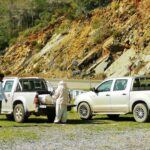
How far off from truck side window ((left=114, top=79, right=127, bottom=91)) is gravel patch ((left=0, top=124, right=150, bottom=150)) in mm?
4274

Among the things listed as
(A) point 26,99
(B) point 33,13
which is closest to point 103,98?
(A) point 26,99

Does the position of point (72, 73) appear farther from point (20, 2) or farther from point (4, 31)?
point (20, 2)

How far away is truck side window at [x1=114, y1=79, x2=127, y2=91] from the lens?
21312 mm

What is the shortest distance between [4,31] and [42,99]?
77.5 metres

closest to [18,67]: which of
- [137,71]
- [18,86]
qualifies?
[137,71]

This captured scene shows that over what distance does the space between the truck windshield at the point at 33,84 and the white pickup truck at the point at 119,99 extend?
6.22 feet

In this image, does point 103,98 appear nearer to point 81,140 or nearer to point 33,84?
point 33,84

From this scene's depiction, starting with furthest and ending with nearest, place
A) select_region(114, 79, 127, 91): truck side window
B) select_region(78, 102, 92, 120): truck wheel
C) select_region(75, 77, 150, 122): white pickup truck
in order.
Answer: select_region(78, 102, 92, 120): truck wheel → select_region(114, 79, 127, 91): truck side window → select_region(75, 77, 150, 122): white pickup truck

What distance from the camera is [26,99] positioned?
20.8 meters

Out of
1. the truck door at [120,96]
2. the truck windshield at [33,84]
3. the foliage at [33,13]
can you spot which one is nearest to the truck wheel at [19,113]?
the truck windshield at [33,84]

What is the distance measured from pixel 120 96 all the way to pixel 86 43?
4498 cm

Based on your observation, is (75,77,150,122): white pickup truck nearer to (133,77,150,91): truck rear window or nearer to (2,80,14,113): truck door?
(133,77,150,91): truck rear window

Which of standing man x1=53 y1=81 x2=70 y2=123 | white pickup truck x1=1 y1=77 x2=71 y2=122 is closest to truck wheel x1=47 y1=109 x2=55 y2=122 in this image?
white pickup truck x1=1 y1=77 x2=71 y2=122

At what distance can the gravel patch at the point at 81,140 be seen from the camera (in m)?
12.9
